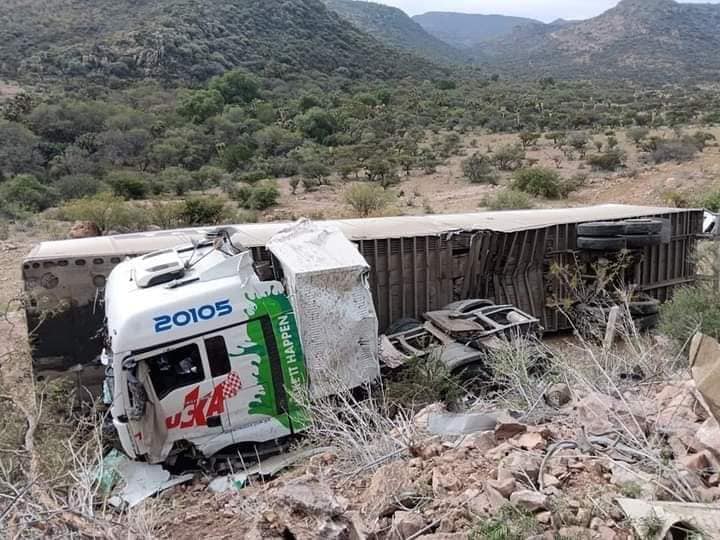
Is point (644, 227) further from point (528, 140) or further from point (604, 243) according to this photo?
point (528, 140)

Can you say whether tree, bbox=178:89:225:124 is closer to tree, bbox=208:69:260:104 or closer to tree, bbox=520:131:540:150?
tree, bbox=208:69:260:104

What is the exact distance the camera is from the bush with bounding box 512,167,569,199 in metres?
24.1

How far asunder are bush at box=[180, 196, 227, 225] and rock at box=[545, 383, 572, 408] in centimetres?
1456

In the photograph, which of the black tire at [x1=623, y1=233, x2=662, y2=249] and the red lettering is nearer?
the red lettering

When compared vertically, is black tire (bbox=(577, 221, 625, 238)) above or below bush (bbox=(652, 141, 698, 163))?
above

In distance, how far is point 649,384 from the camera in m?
6.26

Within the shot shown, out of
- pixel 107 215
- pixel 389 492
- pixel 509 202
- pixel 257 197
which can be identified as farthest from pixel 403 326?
pixel 257 197

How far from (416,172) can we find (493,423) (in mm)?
25479

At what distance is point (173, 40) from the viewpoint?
173ft

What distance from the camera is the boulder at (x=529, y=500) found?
3.87 meters

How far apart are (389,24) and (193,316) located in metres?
138

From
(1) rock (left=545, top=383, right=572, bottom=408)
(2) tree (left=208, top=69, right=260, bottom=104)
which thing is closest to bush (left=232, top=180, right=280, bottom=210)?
(1) rock (left=545, top=383, right=572, bottom=408)

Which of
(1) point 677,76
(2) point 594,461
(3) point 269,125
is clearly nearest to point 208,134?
(3) point 269,125

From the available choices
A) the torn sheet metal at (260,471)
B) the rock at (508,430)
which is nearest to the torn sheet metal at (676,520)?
the rock at (508,430)
